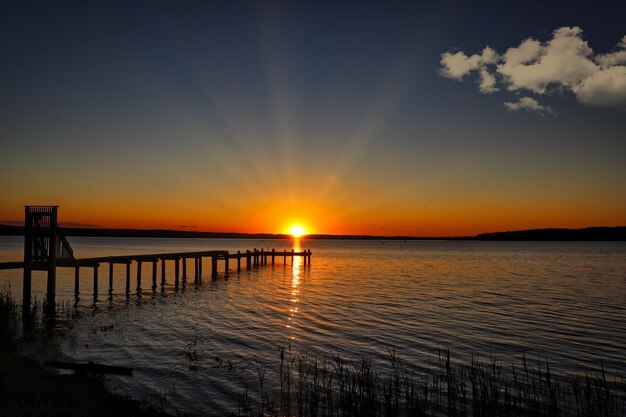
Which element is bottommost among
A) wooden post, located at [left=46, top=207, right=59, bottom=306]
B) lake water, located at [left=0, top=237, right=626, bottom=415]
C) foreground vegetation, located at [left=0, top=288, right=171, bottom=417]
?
lake water, located at [left=0, top=237, right=626, bottom=415]

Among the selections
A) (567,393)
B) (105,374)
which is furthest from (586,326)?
(105,374)

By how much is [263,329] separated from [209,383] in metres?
7.29

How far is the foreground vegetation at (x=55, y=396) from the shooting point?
7934mm

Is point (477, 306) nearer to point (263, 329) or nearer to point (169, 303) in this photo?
point (263, 329)

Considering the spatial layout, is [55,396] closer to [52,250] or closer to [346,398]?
[346,398]

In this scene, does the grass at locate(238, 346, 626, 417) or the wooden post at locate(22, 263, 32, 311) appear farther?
the wooden post at locate(22, 263, 32, 311)

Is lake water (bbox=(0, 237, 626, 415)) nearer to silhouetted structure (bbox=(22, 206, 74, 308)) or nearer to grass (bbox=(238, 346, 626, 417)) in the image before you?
grass (bbox=(238, 346, 626, 417))

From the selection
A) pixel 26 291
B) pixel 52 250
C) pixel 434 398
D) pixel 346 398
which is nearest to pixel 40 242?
pixel 52 250

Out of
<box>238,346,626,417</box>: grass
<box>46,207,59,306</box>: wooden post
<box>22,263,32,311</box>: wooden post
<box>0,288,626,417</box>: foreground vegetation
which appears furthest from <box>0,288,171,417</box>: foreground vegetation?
<box>46,207,59,306</box>: wooden post

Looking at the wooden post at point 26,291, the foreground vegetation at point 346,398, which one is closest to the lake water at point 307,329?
the foreground vegetation at point 346,398

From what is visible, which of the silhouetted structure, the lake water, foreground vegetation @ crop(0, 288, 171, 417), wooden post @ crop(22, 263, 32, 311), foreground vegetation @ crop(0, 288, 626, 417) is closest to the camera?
foreground vegetation @ crop(0, 288, 171, 417)

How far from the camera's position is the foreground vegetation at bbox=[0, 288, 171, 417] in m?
7.93

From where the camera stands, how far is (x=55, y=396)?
29.0ft

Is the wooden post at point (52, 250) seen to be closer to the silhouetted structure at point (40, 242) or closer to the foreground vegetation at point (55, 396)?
the silhouetted structure at point (40, 242)
